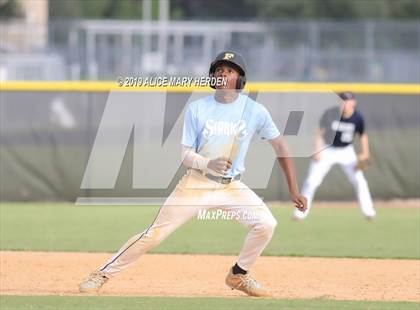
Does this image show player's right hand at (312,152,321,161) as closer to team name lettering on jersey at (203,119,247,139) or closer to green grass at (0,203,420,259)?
green grass at (0,203,420,259)

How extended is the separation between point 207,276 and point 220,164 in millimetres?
2814

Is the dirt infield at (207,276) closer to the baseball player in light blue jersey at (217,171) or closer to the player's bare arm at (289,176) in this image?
the baseball player in light blue jersey at (217,171)

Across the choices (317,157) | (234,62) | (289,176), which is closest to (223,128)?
(234,62)

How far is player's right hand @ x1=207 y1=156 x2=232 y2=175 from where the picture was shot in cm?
916

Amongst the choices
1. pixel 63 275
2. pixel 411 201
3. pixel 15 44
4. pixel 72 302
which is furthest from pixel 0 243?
pixel 15 44

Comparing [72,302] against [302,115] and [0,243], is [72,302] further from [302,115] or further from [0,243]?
[302,115]

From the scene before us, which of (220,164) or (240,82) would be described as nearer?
(220,164)

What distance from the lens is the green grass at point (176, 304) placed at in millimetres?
9109

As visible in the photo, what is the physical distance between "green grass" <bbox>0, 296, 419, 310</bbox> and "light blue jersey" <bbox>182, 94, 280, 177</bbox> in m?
1.17

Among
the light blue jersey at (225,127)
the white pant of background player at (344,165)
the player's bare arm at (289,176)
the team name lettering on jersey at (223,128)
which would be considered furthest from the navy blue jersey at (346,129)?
the team name lettering on jersey at (223,128)

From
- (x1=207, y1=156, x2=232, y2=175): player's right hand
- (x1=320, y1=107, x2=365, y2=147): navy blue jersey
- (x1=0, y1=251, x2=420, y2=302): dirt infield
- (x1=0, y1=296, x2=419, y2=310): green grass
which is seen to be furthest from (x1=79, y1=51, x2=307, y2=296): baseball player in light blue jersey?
(x1=320, y1=107, x2=365, y2=147): navy blue jersey

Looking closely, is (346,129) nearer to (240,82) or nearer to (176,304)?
(240,82)

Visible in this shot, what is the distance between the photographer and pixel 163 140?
65.4 feet

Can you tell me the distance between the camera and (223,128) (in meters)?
9.49
